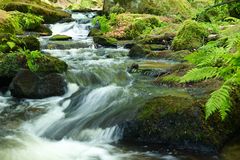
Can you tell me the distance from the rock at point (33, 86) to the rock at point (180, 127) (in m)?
2.83

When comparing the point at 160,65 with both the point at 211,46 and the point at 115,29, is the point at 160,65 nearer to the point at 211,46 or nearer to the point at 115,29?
the point at 211,46

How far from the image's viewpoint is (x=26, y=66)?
824 centimetres

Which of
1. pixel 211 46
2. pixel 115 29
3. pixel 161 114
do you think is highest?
pixel 211 46

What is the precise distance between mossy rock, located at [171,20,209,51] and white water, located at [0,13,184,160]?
373 cm

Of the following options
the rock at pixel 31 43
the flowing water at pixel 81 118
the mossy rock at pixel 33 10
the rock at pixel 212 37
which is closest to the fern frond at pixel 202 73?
the flowing water at pixel 81 118

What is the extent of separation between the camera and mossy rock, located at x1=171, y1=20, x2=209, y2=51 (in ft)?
41.6

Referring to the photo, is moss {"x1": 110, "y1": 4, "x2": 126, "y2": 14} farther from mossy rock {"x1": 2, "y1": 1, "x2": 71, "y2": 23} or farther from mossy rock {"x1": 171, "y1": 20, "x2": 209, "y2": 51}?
mossy rock {"x1": 171, "y1": 20, "x2": 209, "y2": 51}

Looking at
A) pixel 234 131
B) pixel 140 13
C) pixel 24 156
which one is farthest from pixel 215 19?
pixel 24 156

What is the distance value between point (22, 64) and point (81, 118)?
269 cm

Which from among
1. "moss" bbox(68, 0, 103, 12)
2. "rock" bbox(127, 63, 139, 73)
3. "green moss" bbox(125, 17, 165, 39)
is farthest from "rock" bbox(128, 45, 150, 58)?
"moss" bbox(68, 0, 103, 12)

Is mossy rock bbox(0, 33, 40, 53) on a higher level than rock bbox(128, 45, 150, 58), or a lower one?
higher

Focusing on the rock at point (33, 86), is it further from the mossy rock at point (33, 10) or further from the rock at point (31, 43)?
the mossy rock at point (33, 10)

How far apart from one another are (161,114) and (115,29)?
12.9 metres

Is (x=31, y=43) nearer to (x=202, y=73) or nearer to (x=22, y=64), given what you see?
(x=22, y=64)
